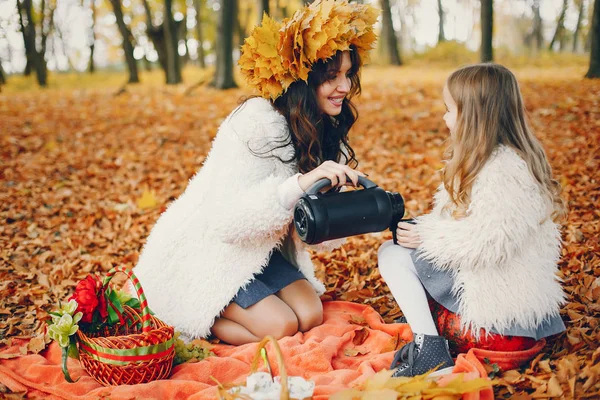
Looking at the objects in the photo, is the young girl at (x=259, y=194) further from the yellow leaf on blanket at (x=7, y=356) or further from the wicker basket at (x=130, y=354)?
the yellow leaf on blanket at (x=7, y=356)

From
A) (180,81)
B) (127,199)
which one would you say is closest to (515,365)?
(127,199)

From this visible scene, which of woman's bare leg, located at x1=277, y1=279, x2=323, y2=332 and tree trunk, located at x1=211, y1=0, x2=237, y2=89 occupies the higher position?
tree trunk, located at x1=211, y1=0, x2=237, y2=89

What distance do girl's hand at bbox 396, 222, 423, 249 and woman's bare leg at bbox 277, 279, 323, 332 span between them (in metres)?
0.65

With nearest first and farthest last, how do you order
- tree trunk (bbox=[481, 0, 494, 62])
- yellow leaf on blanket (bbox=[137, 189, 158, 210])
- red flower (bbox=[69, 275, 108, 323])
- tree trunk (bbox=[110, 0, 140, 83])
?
1. red flower (bbox=[69, 275, 108, 323])
2. yellow leaf on blanket (bbox=[137, 189, 158, 210])
3. tree trunk (bbox=[481, 0, 494, 62])
4. tree trunk (bbox=[110, 0, 140, 83])

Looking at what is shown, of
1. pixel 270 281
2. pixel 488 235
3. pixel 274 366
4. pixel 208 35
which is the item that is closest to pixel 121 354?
pixel 274 366

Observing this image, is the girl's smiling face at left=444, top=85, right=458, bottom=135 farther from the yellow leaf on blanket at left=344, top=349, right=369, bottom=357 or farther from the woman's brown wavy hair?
the yellow leaf on blanket at left=344, top=349, right=369, bottom=357

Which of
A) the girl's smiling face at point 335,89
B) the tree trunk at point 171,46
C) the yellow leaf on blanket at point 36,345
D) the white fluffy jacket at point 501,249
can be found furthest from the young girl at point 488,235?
the tree trunk at point 171,46

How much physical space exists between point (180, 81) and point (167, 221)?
→ 10092 millimetres

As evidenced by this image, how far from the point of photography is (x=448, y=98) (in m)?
2.34

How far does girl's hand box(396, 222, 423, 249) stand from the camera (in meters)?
2.34

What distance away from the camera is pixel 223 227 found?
2459 millimetres

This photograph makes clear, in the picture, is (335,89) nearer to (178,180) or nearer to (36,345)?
(36,345)

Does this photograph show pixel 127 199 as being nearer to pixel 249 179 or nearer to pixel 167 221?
pixel 167 221

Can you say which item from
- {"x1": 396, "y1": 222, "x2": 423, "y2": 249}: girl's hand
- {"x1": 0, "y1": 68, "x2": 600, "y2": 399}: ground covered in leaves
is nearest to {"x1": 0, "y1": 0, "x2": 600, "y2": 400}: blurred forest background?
{"x1": 0, "y1": 68, "x2": 600, "y2": 399}: ground covered in leaves
